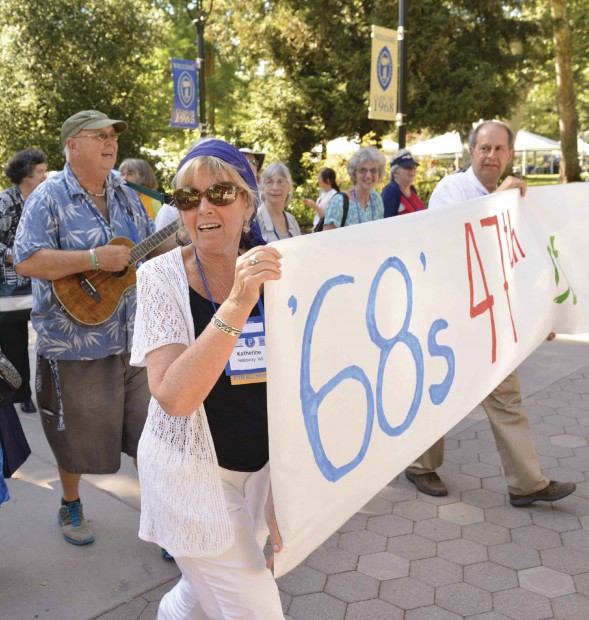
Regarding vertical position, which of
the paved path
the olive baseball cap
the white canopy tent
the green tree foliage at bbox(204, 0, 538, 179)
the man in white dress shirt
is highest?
the green tree foliage at bbox(204, 0, 538, 179)

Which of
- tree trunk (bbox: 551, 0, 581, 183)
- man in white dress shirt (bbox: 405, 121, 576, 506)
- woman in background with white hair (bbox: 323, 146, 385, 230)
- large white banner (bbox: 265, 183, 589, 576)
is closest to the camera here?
large white banner (bbox: 265, 183, 589, 576)

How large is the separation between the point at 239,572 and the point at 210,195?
104 centimetres

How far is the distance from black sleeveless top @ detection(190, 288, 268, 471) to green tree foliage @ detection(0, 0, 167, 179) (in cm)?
2102

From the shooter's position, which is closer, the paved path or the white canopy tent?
the paved path

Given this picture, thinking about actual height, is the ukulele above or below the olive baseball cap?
below

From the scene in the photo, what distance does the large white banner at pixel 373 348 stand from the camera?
5.90 feet

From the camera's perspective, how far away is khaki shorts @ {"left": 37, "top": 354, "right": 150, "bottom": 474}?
11.0 ft

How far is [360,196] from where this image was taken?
5.61 m

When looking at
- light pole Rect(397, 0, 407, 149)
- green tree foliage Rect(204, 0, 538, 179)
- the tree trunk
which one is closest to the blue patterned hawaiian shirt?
light pole Rect(397, 0, 407, 149)

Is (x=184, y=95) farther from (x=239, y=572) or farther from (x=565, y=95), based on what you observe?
(x=565, y=95)

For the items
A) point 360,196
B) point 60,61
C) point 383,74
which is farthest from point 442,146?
point 360,196

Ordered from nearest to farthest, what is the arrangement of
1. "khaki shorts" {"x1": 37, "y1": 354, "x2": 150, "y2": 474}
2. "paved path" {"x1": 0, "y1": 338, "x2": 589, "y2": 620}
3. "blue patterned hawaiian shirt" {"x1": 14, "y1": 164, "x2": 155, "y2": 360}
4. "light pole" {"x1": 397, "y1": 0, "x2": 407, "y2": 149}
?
1. "paved path" {"x1": 0, "y1": 338, "x2": 589, "y2": 620}
2. "blue patterned hawaiian shirt" {"x1": 14, "y1": 164, "x2": 155, "y2": 360}
3. "khaki shorts" {"x1": 37, "y1": 354, "x2": 150, "y2": 474}
4. "light pole" {"x1": 397, "y1": 0, "x2": 407, "y2": 149}

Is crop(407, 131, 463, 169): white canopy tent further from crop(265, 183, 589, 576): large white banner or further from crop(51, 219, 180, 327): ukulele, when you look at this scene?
crop(51, 219, 180, 327): ukulele

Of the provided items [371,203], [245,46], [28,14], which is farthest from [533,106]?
[371,203]
